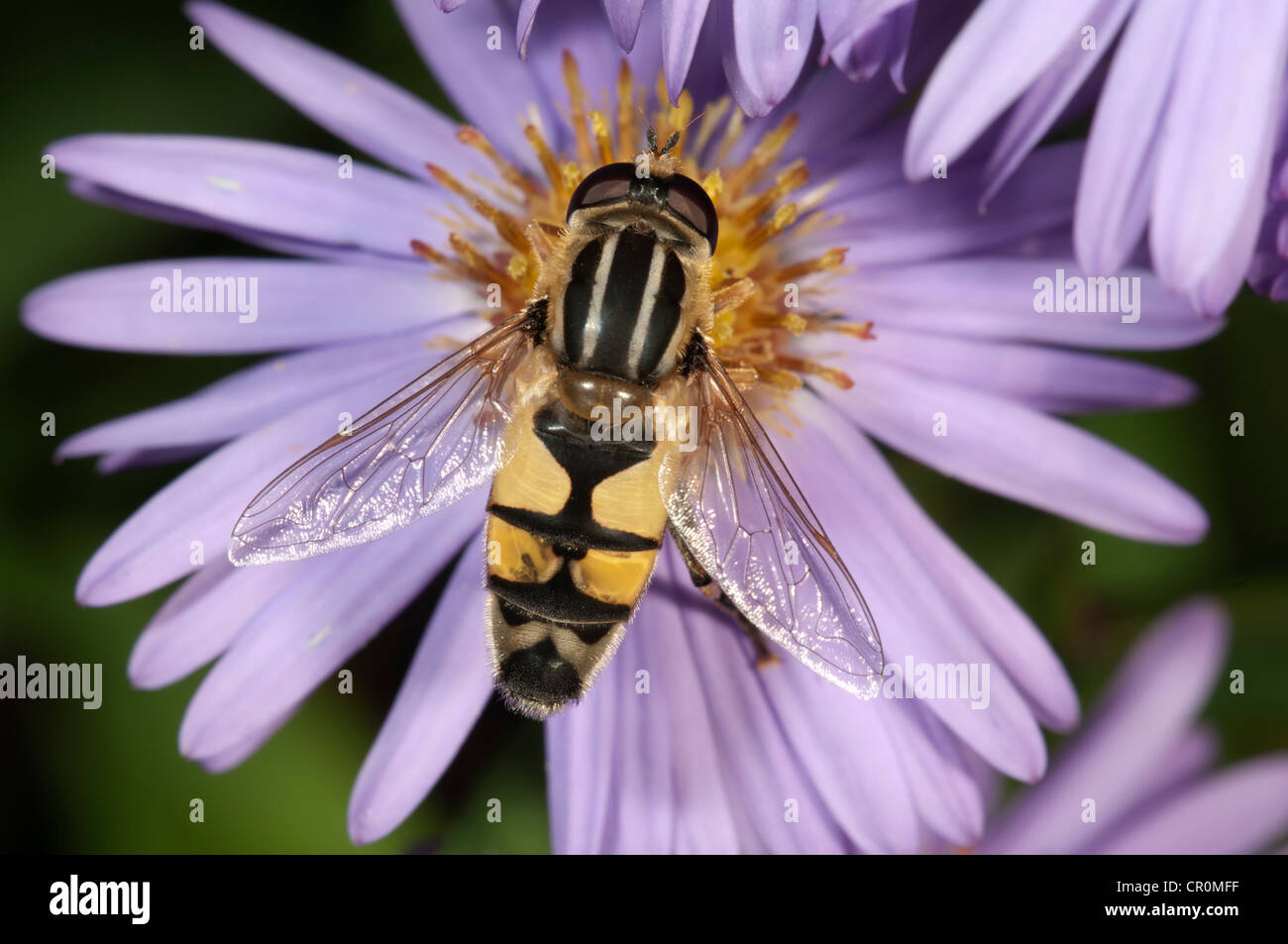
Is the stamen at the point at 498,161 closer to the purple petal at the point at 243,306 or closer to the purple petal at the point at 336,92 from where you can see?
the purple petal at the point at 336,92

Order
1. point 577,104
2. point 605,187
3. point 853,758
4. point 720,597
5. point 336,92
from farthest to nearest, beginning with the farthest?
point 577,104, point 336,92, point 853,758, point 720,597, point 605,187

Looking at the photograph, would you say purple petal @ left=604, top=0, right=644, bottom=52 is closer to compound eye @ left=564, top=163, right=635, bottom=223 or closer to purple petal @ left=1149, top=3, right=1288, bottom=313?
compound eye @ left=564, top=163, right=635, bottom=223

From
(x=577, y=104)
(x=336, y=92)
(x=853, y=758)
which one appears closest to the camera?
(x=853, y=758)

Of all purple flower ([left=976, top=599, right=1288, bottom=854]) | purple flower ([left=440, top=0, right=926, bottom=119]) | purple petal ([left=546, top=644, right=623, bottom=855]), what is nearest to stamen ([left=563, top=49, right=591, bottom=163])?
purple flower ([left=440, top=0, right=926, bottom=119])

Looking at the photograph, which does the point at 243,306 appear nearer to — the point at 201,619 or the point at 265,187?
the point at 265,187

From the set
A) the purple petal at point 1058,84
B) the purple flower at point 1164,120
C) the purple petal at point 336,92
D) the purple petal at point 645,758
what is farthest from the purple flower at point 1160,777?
the purple petal at point 336,92

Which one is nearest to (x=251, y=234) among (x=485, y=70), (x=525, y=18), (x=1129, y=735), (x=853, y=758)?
(x=485, y=70)
